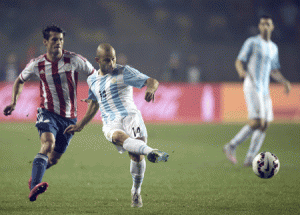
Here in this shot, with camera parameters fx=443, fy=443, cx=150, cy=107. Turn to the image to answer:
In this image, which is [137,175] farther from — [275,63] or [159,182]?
[275,63]

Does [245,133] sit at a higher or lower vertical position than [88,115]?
higher

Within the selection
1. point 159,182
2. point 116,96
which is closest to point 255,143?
point 159,182

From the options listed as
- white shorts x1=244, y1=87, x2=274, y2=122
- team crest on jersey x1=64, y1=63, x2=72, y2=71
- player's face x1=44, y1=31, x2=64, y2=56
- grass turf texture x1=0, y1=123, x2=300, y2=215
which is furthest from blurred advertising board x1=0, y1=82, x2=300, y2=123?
player's face x1=44, y1=31, x2=64, y2=56

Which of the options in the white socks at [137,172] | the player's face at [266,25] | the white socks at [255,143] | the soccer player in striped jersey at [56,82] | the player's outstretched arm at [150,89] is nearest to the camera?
the player's outstretched arm at [150,89]

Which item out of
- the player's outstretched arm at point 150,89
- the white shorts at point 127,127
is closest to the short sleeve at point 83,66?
the white shorts at point 127,127

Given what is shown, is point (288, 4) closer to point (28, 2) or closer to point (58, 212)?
point (28, 2)

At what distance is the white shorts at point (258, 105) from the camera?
6.98 metres

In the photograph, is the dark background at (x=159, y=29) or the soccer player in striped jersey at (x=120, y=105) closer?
the soccer player in striped jersey at (x=120, y=105)

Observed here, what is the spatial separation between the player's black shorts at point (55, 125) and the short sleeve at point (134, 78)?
1.05 m

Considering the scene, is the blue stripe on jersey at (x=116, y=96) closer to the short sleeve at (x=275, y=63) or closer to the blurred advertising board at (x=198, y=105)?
the short sleeve at (x=275, y=63)

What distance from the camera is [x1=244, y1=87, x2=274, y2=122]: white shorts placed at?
22.9 ft

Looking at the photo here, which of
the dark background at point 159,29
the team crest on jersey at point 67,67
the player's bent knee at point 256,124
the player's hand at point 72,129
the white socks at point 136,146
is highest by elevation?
the dark background at point 159,29

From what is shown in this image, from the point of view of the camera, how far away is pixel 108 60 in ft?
14.1

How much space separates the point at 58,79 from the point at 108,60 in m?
0.97
